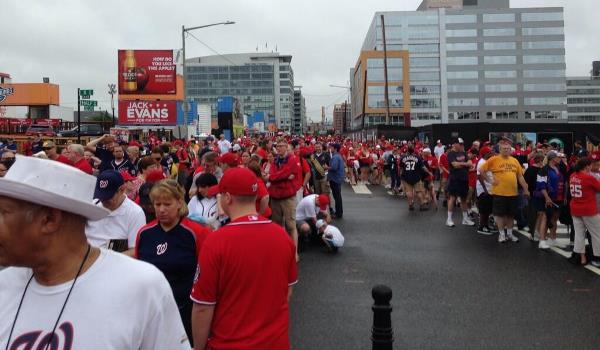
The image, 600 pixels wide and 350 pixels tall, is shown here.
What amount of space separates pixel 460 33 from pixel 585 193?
398 ft

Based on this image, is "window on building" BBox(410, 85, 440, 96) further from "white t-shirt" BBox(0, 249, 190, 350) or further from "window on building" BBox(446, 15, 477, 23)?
"white t-shirt" BBox(0, 249, 190, 350)

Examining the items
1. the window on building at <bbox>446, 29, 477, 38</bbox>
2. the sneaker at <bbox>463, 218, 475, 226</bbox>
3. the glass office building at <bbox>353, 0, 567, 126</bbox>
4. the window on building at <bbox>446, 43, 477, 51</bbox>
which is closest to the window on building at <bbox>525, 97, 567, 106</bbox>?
the glass office building at <bbox>353, 0, 567, 126</bbox>

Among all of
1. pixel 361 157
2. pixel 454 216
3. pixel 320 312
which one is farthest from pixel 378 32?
pixel 320 312

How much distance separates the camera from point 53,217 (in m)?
1.62

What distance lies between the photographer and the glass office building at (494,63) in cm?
11844

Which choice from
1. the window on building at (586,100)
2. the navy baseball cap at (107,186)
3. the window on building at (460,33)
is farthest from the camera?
the window on building at (586,100)

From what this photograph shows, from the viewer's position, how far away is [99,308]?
1600 mm

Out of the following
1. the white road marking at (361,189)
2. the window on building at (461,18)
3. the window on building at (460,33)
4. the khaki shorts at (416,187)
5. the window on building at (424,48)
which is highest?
the window on building at (461,18)

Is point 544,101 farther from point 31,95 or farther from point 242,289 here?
point 242,289

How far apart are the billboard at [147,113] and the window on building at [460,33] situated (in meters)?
99.3

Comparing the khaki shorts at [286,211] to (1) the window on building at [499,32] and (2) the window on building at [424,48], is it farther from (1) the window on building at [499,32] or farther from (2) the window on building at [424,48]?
(1) the window on building at [499,32]

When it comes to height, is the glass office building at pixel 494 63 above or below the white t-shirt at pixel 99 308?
above

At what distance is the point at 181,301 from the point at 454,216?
34.6 ft

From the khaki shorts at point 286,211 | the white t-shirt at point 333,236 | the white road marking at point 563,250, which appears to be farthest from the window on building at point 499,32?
the khaki shorts at point 286,211
